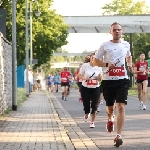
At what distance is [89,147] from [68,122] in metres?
5.47

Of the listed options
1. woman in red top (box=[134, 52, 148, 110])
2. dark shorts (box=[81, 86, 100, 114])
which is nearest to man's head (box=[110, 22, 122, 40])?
dark shorts (box=[81, 86, 100, 114])

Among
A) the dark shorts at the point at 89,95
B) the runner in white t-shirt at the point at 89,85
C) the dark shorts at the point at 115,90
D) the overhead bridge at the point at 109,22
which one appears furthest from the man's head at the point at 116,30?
the overhead bridge at the point at 109,22

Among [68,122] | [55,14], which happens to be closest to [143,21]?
[55,14]

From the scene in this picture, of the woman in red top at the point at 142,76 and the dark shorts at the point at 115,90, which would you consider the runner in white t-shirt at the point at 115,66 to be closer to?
the dark shorts at the point at 115,90

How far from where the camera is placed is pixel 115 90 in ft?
34.9

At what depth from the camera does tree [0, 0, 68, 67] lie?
53.3 m

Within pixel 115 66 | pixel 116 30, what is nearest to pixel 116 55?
pixel 115 66

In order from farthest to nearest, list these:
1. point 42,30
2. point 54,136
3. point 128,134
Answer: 1. point 42,30
2. point 128,134
3. point 54,136

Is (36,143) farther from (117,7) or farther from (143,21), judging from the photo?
(117,7)

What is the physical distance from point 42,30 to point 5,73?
35.8 m

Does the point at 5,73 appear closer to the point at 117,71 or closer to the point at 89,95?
the point at 89,95

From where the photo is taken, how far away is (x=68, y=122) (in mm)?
15500

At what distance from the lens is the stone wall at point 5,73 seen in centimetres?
1695

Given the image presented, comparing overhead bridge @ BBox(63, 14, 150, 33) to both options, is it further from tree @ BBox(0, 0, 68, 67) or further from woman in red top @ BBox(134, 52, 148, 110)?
woman in red top @ BBox(134, 52, 148, 110)
